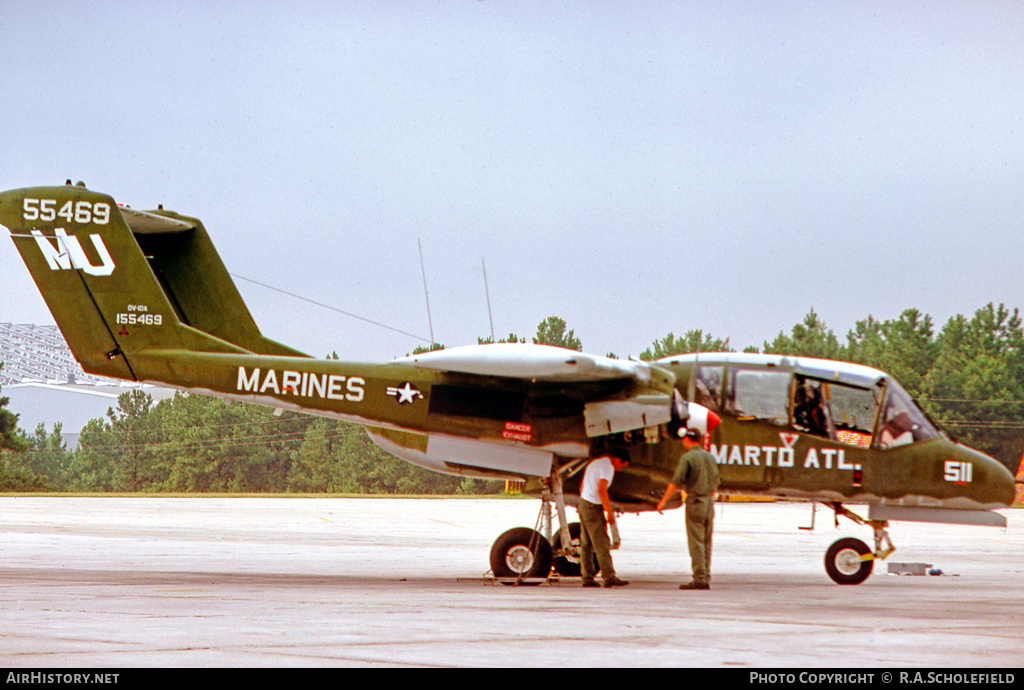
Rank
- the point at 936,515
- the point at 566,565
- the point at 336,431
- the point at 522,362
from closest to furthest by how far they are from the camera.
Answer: the point at 522,362, the point at 936,515, the point at 566,565, the point at 336,431

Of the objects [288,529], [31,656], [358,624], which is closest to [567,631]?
[358,624]

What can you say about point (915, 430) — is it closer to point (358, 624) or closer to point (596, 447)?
point (596, 447)

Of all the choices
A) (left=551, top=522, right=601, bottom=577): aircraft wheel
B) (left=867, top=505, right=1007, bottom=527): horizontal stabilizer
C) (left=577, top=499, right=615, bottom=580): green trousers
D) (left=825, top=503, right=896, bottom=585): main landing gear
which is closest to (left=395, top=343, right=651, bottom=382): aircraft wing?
(left=577, top=499, right=615, bottom=580): green trousers

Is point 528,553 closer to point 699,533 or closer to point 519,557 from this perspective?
point 519,557

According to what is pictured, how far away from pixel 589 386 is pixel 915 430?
4110 millimetres

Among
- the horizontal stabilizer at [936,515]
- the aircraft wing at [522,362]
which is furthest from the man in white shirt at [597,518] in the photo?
the horizontal stabilizer at [936,515]

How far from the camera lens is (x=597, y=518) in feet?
38.3

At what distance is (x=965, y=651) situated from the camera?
6.67 metres

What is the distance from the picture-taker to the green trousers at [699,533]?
1128 centimetres

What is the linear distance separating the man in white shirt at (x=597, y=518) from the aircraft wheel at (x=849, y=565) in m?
2.65

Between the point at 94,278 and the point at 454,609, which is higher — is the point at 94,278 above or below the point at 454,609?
above

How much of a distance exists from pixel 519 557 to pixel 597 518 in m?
1.16

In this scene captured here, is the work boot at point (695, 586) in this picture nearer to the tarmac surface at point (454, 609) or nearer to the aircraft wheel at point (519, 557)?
the tarmac surface at point (454, 609)

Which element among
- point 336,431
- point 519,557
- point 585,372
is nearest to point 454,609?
point 519,557
